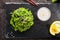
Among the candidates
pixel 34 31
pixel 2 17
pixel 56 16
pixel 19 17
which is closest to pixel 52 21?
pixel 56 16

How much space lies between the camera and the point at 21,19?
1666 millimetres

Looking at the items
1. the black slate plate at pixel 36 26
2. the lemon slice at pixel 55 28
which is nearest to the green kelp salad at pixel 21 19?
the black slate plate at pixel 36 26

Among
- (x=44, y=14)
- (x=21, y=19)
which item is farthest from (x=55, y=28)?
(x=21, y=19)

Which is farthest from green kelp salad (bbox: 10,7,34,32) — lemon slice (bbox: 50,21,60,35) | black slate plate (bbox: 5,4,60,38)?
lemon slice (bbox: 50,21,60,35)

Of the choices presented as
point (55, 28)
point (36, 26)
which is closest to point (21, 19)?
point (36, 26)

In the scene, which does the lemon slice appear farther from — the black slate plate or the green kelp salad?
the green kelp salad

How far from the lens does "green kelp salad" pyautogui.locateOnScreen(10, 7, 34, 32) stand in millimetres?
1658

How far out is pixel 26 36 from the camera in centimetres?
171

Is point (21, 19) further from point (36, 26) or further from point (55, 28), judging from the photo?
point (55, 28)

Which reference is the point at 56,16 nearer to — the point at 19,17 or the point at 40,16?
the point at 40,16

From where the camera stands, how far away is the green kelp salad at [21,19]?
166 centimetres

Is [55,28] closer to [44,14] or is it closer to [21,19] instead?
[44,14]

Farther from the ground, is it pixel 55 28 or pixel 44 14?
pixel 44 14

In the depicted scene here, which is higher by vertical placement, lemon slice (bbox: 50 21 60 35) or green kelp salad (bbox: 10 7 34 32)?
green kelp salad (bbox: 10 7 34 32)
